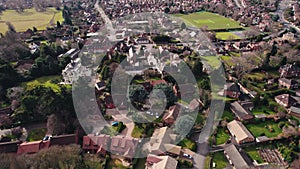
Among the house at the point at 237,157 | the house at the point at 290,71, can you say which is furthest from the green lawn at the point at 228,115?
the house at the point at 290,71

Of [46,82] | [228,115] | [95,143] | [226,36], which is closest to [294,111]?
[228,115]

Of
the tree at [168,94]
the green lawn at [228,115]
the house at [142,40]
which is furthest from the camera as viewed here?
the house at [142,40]

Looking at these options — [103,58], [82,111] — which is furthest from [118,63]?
[82,111]

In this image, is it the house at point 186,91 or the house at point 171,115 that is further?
the house at point 186,91

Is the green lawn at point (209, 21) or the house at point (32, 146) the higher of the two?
the green lawn at point (209, 21)

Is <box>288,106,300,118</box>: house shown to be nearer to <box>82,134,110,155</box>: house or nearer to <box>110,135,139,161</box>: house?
<box>110,135,139,161</box>: house

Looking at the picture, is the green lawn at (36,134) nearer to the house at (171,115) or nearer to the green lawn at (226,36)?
the house at (171,115)
